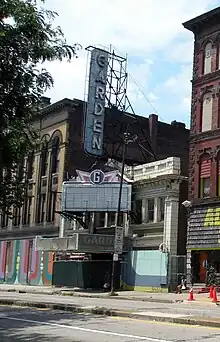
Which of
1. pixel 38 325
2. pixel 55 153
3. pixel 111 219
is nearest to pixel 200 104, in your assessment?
pixel 111 219

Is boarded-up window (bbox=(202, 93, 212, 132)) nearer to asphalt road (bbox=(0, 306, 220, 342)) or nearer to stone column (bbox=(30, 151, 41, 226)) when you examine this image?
stone column (bbox=(30, 151, 41, 226))

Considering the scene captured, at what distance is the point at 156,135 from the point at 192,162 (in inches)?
654

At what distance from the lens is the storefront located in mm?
36156

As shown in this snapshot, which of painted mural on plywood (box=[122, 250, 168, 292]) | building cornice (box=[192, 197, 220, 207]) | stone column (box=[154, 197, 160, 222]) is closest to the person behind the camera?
building cornice (box=[192, 197, 220, 207])

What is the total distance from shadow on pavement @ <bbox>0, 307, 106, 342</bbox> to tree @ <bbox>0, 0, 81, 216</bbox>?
4.04m

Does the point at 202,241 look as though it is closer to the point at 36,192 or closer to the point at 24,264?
the point at 24,264

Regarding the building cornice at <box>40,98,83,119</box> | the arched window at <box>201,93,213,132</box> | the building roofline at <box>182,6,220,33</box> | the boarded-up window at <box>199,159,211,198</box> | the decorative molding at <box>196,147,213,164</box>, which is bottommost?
the boarded-up window at <box>199,159,211,198</box>

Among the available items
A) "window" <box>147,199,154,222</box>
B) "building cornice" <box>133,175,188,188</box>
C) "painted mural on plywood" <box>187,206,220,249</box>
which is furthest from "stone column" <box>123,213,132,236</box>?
"painted mural on plywood" <box>187,206,220,249</box>

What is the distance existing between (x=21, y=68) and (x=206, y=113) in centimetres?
2965

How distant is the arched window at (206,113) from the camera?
38.6 m

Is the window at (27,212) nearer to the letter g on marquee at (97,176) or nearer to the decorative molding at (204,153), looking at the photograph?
the letter g on marquee at (97,176)

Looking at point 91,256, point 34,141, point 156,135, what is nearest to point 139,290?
point 91,256

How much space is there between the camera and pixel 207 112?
3881 cm

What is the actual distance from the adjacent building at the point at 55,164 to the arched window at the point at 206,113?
9453 mm
